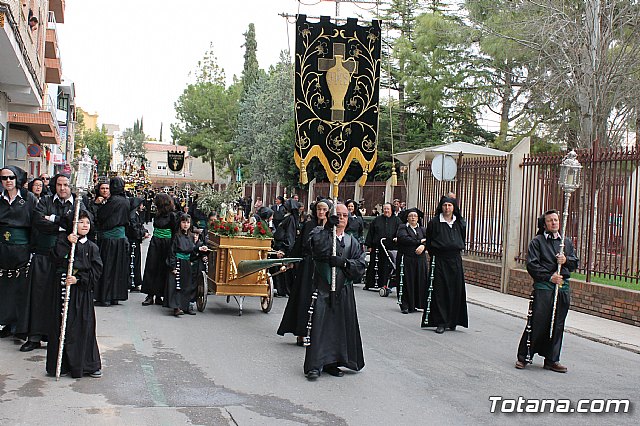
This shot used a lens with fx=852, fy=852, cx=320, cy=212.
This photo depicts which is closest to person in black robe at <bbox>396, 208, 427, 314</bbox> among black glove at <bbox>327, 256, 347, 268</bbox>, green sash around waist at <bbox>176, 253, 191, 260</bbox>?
green sash around waist at <bbox>176, 253, 191, 260</bbox>

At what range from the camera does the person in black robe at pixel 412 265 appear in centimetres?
1447

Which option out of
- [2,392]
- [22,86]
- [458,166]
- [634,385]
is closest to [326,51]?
[458,166]

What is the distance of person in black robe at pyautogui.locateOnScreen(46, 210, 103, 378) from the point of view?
26.8 feet

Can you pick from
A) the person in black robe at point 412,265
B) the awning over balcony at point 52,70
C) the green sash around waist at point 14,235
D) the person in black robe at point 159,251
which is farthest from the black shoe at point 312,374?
the awning over balcony at point 52,70

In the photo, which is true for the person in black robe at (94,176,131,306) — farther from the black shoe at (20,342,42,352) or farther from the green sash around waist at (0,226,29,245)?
the black shoe at (20,342,42,352)

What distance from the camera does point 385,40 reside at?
40.4m

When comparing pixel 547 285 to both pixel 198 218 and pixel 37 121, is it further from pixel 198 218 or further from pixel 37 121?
pixel 37 121

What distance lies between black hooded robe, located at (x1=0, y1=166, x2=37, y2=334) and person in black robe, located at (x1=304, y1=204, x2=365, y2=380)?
3436mm

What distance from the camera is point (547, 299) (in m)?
9.65

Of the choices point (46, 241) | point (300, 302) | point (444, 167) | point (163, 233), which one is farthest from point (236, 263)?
point (444, 167)

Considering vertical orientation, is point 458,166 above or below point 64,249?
above

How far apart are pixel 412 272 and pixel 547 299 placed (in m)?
4.99

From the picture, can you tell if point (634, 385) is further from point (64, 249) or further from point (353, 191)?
point (353, 191)

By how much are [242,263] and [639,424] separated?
21.7ft
